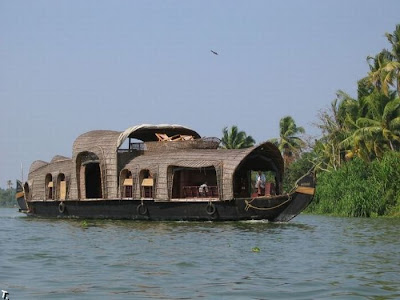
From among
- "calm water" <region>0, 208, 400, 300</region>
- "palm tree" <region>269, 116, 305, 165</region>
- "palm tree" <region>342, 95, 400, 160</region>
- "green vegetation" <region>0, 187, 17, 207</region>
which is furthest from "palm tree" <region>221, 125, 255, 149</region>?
"green vegetation" <region>0, 187, 17, 207</region>

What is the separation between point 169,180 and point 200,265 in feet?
35.4

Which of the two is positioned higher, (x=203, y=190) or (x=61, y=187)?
(x=61, y=187)

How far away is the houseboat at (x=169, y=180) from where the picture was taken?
19578 millimetres

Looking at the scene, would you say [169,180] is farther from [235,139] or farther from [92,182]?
[235,139]

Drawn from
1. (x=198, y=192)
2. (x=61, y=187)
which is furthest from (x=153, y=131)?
(x=198, y=192)

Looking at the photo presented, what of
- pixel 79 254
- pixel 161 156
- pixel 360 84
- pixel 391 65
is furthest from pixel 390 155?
pixel 79 254

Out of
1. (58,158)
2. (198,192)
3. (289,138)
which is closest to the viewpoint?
(198,192)

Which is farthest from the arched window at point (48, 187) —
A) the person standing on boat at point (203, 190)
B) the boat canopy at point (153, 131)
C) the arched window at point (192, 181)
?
the person standing on boat at point (203, 190)

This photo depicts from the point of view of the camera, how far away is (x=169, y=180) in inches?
817

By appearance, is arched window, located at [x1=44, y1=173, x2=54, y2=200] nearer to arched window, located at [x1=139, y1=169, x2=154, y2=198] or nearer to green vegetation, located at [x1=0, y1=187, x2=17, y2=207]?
arched window, located at [x1=139, y1=169, x2=154, y2=198]

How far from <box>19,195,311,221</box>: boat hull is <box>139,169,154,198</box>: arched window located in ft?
1.51

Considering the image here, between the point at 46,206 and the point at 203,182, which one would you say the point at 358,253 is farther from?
the point at 46,206

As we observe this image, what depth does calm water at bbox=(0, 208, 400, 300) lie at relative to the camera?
7793mm

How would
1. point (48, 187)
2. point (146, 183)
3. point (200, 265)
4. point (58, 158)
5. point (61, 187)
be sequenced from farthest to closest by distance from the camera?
point (58, 158) < point (48, 187) < point (61, 187) < point (146, 183) < point (200, 265)
